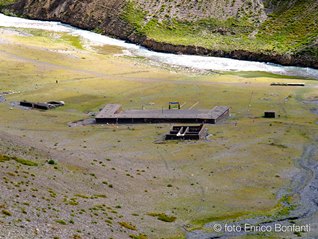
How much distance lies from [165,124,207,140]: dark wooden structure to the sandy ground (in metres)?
1.08

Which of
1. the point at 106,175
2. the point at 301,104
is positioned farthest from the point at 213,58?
the point at 106,175

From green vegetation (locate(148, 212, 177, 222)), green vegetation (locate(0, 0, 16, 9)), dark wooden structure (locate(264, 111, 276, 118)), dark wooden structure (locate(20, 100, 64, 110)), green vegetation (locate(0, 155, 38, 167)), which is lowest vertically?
dark wooden structure (locate(20, 100, 64, 110))

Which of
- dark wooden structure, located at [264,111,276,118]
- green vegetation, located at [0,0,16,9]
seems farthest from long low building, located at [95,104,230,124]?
green vegetation, located at [0,0,16,9]

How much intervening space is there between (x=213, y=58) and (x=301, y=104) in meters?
43.7

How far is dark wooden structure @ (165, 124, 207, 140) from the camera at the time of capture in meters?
65.1

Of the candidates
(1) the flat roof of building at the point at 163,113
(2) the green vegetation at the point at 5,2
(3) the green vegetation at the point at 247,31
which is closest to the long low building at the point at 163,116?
(1) the flat roof of building at the point at 163,113

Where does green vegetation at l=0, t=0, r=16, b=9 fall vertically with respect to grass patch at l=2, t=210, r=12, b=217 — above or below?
below

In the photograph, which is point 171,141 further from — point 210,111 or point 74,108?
point 74,108

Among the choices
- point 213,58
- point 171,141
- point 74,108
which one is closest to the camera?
point 171,141

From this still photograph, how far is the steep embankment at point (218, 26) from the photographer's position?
123 metres

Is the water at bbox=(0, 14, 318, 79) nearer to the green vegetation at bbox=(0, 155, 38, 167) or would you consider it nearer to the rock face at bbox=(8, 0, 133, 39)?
the rock face at bbox=(8, 0, 133, 39)

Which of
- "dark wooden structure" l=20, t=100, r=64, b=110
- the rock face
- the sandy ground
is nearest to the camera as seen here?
the sandy ground

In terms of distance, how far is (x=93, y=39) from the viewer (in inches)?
5620

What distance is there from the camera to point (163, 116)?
7481cm
